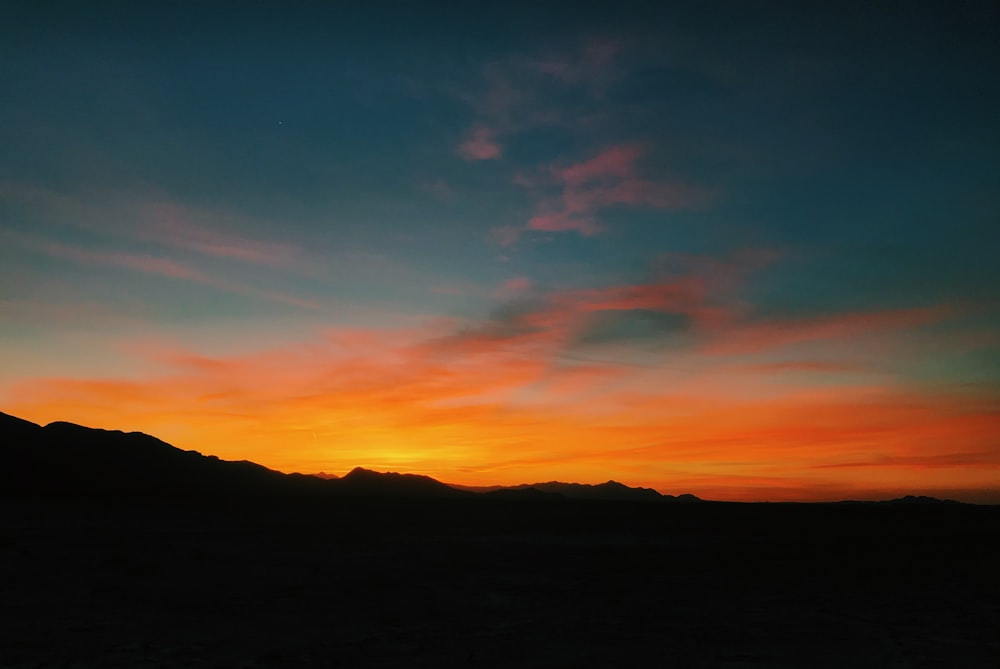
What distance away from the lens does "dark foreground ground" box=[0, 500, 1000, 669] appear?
11.1m

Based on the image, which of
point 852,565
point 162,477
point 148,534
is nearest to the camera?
point 852,565

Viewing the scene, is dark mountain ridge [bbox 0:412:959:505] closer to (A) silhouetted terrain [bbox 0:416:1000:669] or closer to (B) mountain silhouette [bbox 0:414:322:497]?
(B) mountain silhouette [bbox 0:414:322:497]

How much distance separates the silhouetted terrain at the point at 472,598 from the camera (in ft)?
36.7

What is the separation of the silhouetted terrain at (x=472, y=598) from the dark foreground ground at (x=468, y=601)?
7 cm

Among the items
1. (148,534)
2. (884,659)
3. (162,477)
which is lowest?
(884,659)

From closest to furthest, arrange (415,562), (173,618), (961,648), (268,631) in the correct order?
1. (961,648)
2. (268,631)
3. (173,618)
4. (415,562)

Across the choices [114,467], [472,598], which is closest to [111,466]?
[114,467]

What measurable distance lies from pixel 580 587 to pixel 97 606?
10.9 metres

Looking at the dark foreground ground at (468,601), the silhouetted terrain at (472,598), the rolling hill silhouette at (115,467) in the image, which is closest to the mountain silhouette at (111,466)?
the rolling hill silhouette at (115,467)

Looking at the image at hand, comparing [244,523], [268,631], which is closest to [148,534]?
[244,523]

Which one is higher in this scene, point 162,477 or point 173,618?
point 162,477

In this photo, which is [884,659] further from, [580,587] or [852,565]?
[852,565]

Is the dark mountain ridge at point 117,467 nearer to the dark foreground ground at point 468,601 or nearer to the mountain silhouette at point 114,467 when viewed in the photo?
the mountain silhouette at point 114,467

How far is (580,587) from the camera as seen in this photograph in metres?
18.4
